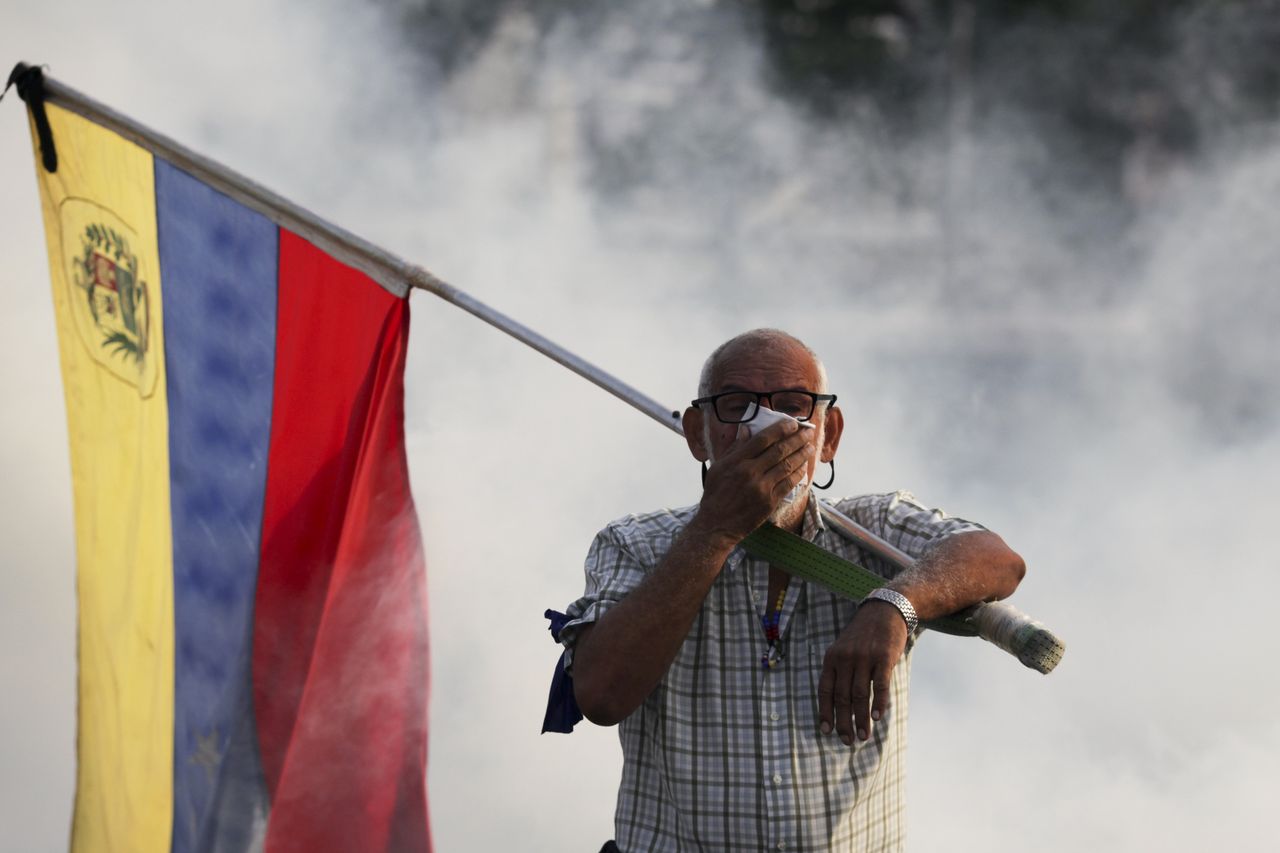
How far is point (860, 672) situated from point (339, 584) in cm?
108

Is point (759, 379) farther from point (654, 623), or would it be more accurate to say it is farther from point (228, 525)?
point (228, 525)

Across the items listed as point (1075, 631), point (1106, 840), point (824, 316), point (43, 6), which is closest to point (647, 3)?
point (824, 316)

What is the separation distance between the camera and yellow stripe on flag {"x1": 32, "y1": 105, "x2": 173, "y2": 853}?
308 centimetres

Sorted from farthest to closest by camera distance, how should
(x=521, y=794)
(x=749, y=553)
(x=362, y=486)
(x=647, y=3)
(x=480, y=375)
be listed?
(x=647, y=3) → (x=480, y=375) → (x=521, y=794) → (x=362, y=486) → (x=749, y=553)

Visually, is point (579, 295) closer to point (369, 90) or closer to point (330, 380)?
point (369, 90)

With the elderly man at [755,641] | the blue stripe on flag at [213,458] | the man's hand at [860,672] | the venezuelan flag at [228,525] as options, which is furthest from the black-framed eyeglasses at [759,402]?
the blue stripe on flag at [213,458]

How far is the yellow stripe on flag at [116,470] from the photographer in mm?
3082

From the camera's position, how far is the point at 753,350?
2.27 metres

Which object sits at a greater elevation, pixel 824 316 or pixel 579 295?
pixel 824 316

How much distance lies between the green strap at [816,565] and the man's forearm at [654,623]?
0.50ft

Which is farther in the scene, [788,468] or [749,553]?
[749,553]

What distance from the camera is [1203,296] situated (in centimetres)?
639

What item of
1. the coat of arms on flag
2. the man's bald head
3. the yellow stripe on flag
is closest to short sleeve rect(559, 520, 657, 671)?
the man's bald head

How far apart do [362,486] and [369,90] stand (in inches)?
115
